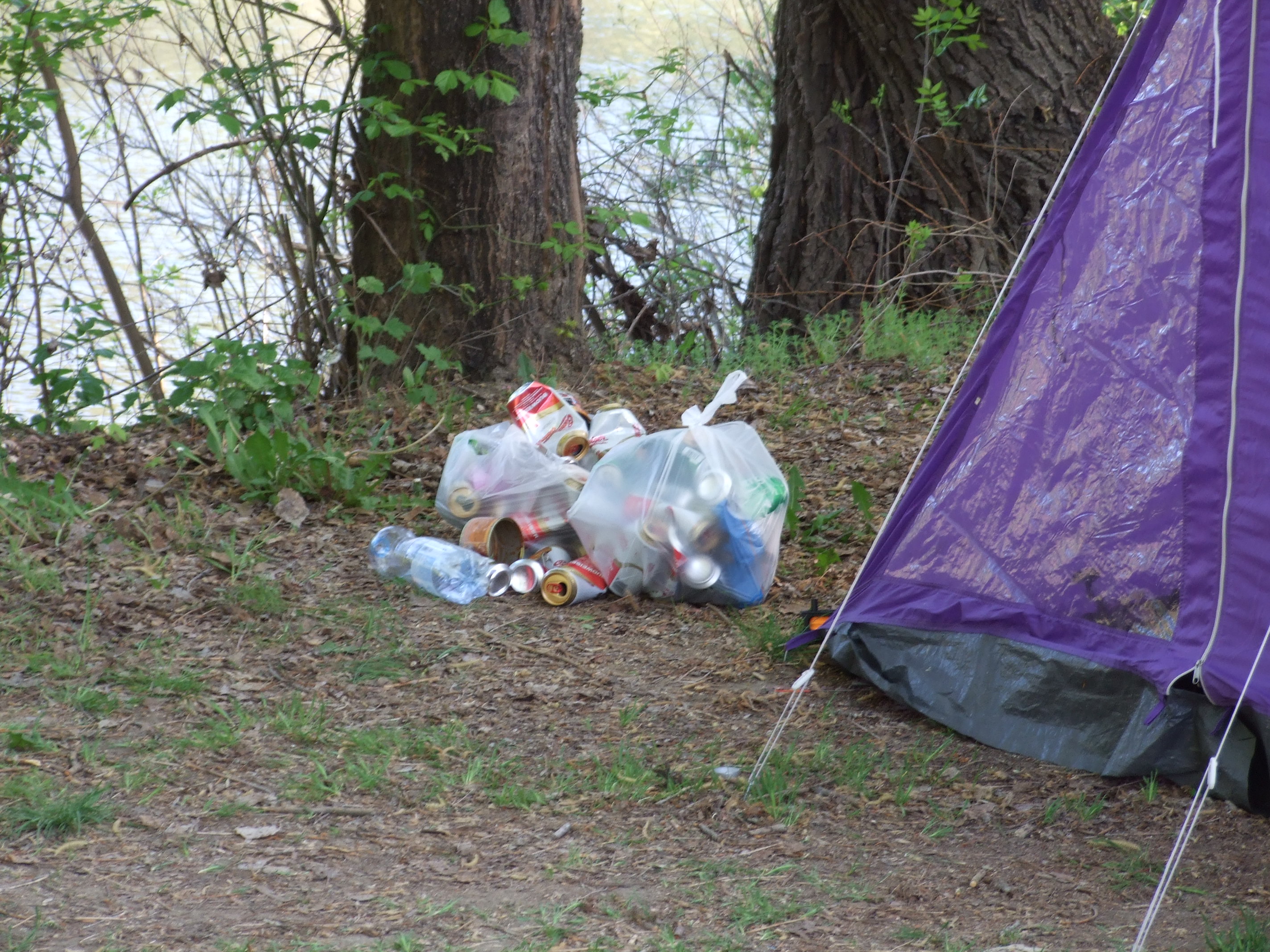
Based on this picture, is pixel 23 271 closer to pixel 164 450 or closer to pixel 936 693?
pixel 164 450

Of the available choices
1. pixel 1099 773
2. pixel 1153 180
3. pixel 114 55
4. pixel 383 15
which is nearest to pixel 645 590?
pixel 1099 773

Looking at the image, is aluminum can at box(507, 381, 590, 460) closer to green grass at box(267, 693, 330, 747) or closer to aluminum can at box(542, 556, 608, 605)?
aluminum can at box(542, 556, 608, 605)

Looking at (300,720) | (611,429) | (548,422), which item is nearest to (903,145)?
(611,429)

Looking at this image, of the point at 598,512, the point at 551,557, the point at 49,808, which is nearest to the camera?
the point at 49,808

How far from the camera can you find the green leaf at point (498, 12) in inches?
178

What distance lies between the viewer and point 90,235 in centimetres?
611

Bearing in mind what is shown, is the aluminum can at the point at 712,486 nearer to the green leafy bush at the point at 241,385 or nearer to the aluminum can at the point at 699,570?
the aluminum can at the point at 699,570

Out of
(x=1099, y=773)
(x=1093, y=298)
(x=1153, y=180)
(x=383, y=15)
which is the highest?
(x=383, y=15)

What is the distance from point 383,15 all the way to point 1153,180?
3407 millimetres

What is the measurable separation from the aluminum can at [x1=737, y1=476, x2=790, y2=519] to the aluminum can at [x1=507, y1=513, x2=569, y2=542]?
617 mm

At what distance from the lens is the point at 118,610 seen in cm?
333

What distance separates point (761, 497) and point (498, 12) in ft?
7.54

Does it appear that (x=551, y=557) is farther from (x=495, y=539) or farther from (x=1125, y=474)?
(x=1125, y=474)

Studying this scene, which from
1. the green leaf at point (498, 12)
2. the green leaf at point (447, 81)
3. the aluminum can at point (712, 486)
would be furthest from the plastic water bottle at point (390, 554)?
the green leaf at point (498, 12)
